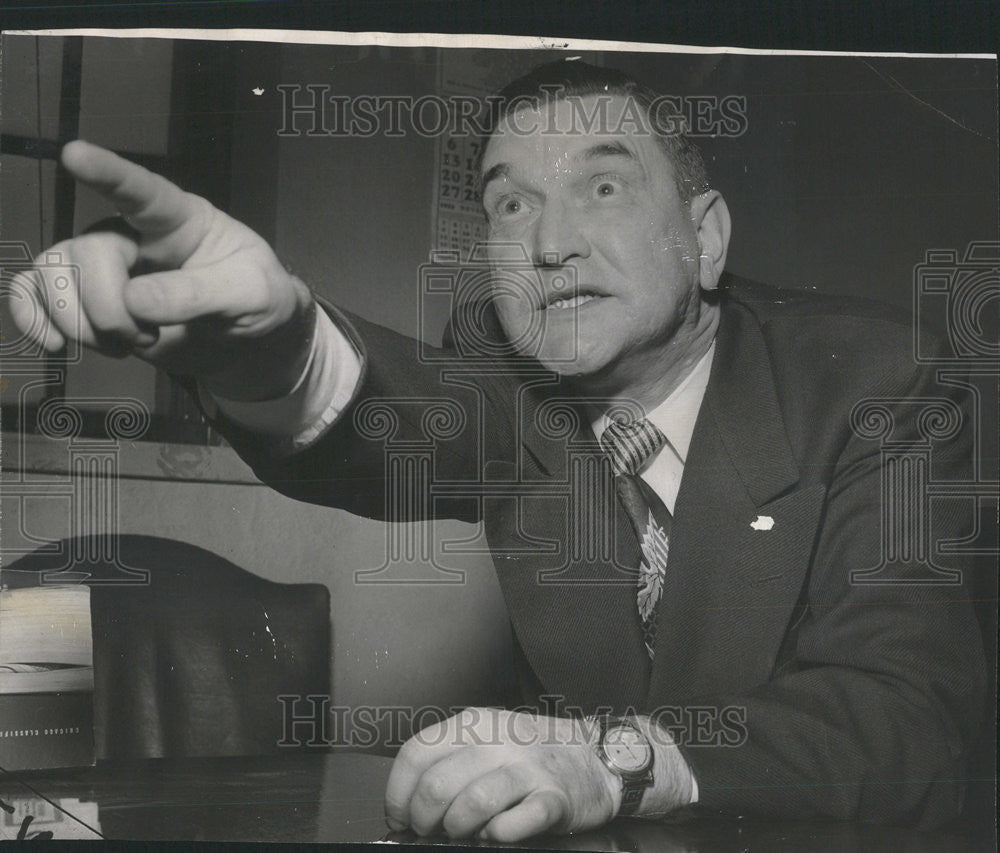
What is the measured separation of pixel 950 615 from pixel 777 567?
0.26m

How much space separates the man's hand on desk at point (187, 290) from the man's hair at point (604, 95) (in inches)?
14.6

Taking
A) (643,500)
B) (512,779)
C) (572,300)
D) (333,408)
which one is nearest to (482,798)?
(512,779)

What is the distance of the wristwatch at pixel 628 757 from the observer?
1701mm

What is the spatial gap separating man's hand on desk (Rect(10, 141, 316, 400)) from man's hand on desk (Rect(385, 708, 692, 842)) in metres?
0.56

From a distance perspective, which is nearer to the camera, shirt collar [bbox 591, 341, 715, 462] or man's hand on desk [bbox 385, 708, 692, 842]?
man's hand on desk [bbox 385, 708, 692, 842]

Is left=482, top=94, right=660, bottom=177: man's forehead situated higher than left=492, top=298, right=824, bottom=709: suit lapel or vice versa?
left=482, top=94, right=660, bottom=177: man's forehead

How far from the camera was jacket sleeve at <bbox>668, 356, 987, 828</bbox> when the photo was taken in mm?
1711

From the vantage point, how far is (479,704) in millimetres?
1750

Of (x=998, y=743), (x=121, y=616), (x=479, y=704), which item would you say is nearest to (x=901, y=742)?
(x=998, y=743)

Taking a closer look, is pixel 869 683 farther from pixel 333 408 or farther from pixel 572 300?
pixel 333 408

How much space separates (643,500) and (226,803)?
2.44 feet

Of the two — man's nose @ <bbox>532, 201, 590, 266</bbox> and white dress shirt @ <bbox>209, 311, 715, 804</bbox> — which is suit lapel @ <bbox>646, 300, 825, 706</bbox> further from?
man's nose @ <bbox>532, 201, 590, 266</bbox>

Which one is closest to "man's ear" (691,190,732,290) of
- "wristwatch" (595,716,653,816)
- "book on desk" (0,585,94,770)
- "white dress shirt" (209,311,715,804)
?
"white dress shirt" (209,311,715,804)

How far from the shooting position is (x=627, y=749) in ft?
5.62
